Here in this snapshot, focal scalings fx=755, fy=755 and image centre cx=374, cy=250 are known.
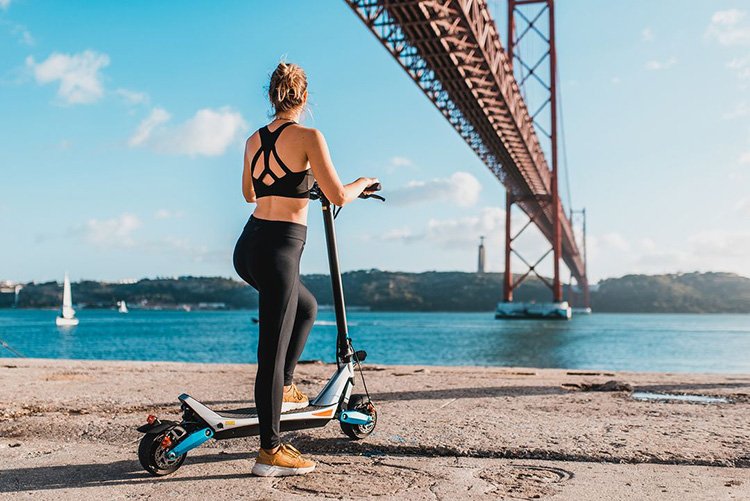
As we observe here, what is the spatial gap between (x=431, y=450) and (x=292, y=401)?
0.57 m

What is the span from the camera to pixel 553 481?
2.48m

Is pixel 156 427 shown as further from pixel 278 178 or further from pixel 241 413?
pixel 278 178

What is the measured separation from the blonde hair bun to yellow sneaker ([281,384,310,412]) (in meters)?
1.06

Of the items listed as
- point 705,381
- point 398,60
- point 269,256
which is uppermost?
point 398,60

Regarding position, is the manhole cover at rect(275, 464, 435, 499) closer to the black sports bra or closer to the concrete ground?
the concrete ground

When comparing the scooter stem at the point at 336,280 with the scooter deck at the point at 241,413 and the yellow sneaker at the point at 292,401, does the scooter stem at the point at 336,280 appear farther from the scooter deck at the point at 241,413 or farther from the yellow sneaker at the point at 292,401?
the scooter deck at the point at 241,413

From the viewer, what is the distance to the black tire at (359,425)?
3088 millimetres

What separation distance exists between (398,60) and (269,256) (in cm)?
2072

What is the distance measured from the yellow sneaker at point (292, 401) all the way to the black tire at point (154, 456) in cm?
47

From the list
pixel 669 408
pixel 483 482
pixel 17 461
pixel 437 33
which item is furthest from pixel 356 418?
pixel 437 33

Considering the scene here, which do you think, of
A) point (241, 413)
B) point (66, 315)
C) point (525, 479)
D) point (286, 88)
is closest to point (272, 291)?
point (241, 413)

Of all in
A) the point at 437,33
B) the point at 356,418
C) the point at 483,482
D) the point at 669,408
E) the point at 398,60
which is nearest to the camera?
the point at 483,482

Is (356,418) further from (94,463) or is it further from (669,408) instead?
(669,408)

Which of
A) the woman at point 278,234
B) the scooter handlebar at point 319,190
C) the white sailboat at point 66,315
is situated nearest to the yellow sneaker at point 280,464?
the woman at point 278,234
